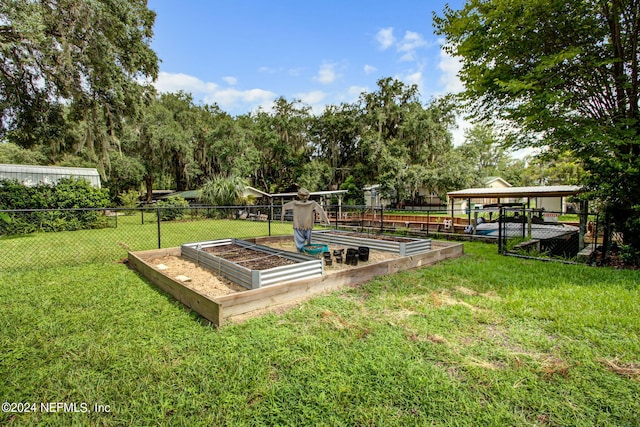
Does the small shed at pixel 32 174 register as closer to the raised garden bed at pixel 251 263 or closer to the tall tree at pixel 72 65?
the tall tree at pixel 72 65

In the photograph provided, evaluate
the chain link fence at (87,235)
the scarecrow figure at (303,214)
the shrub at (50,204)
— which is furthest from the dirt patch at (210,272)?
the shrub at (50,204)

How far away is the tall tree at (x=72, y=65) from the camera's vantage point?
25.9ft

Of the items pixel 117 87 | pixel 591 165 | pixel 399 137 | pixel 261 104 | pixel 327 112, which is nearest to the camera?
pixel 591 165

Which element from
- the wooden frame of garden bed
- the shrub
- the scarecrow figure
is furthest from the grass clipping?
the shrub

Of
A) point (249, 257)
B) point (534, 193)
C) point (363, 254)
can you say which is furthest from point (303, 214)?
point (534, 193)

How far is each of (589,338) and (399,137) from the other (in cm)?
2423

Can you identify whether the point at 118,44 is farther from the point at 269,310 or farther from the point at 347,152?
the point at 347,152

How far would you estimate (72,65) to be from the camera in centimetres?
877

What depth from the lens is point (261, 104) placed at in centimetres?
3075

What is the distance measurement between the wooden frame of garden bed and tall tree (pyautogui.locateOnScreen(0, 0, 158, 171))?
7.33 meters

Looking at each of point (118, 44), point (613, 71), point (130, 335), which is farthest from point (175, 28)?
point (613, 71)

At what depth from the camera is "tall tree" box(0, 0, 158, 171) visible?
7.91 metres

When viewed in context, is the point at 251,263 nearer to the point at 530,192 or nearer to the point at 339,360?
the point at 339,360

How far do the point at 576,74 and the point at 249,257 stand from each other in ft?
28.9
